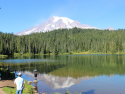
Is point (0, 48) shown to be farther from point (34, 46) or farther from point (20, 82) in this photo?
point (20, 82)

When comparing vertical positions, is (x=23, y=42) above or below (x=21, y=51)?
above

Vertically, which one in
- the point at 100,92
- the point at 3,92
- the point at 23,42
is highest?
the point at 23,42

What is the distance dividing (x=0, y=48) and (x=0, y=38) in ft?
66.5

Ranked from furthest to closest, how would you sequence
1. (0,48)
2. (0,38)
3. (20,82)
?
1. (0,38)
2. (0,48)
3. (20,82)

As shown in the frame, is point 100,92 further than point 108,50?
No

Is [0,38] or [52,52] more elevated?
[0,38]

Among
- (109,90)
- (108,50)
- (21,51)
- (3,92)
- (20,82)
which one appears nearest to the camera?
(20,82)

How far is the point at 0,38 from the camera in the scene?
15125 centimetres

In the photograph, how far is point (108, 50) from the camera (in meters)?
192

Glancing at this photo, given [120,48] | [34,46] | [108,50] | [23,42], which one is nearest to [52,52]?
[34,46]

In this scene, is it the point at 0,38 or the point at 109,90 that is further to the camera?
the point at 0,38

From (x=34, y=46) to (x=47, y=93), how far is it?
177853mm

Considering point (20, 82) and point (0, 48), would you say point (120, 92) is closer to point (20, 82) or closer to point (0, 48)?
point (20, 82)

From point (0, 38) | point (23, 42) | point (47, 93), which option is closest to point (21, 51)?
point (23, 42)
